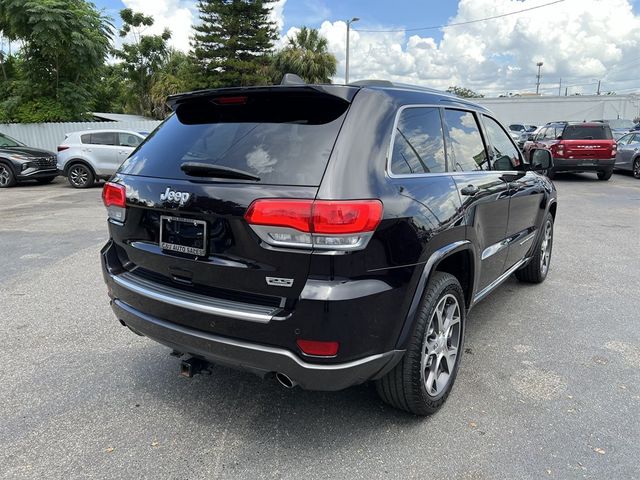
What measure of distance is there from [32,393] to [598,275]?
5561 mm

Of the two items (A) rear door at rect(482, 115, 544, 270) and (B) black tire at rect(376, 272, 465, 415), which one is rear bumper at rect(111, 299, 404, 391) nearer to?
(B) black tire at rect(376, 272, 465, 415)

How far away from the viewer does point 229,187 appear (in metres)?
Result: 2.39

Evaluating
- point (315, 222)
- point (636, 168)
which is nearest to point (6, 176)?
point (315, 222)

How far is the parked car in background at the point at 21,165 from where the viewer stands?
47.8 feet

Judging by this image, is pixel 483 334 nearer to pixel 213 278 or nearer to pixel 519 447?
pixel 519 447

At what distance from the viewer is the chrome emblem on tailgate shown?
2252mm

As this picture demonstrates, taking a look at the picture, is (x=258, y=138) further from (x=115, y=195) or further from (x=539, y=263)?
(x=539, y=263)

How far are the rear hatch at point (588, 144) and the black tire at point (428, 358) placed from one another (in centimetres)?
1384

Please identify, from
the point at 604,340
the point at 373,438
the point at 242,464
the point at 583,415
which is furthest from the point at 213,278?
the point at 604,340

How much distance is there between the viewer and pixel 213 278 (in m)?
2.46

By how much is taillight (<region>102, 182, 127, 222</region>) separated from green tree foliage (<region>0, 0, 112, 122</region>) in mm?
18128

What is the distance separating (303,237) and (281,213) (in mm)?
148

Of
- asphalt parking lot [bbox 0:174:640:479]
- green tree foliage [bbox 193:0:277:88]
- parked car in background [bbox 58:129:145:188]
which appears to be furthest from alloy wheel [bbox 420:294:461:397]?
green tree foliage [bbox 193:0:277:88]

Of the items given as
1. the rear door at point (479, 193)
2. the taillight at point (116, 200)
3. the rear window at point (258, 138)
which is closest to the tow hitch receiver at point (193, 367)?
the taillight at point (116, 200)
